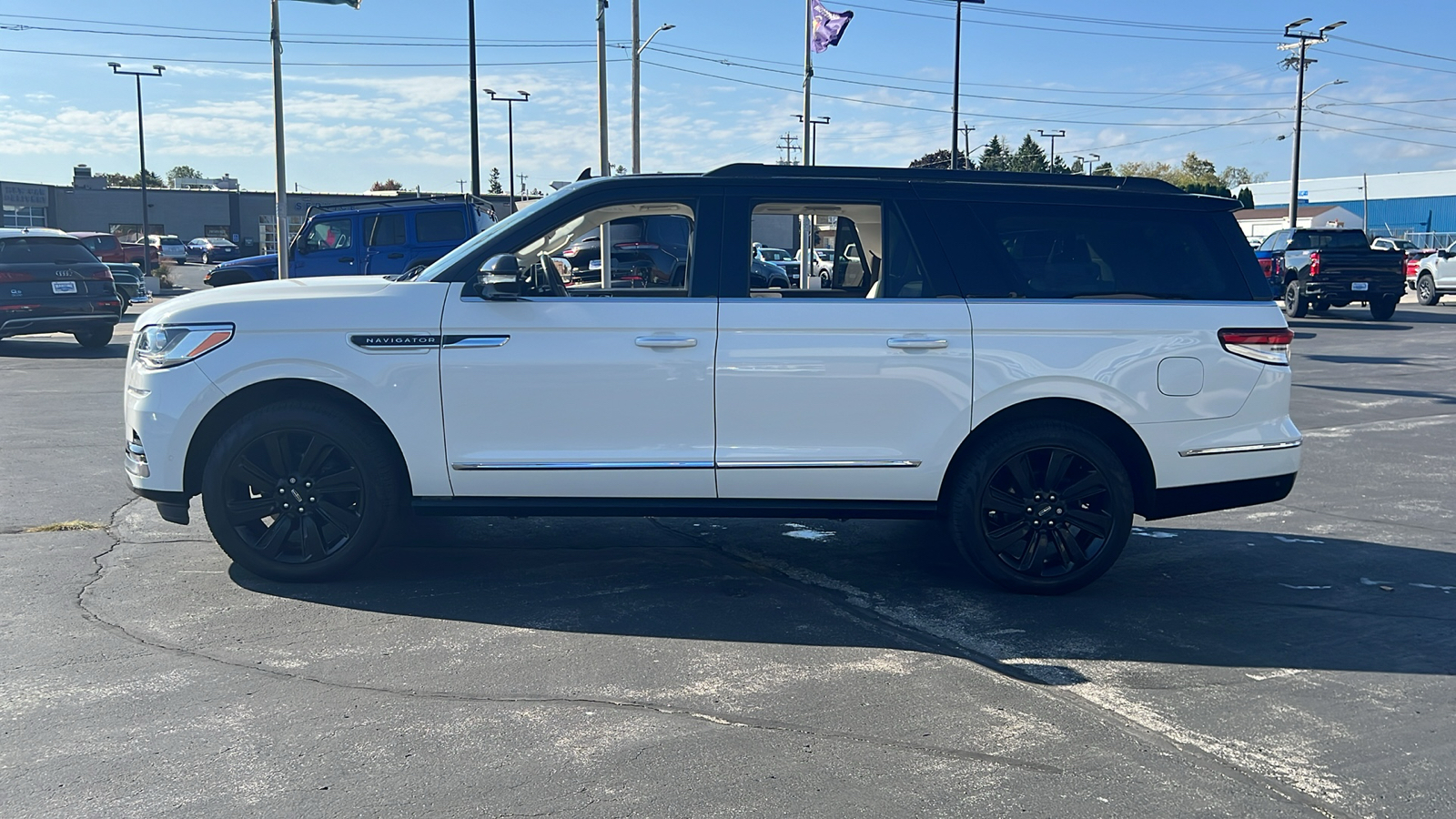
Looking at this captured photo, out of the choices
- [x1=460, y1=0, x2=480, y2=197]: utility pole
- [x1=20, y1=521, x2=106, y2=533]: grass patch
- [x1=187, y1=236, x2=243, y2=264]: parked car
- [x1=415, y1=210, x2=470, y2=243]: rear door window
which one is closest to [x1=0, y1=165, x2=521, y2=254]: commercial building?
[x1=187, y1=236, x2=243, y2=264]: parked car

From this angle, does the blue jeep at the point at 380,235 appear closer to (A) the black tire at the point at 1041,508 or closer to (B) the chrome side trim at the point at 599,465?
(B) the chrome side trim at the point at 599,465

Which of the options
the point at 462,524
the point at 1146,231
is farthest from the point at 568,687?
the point at 1146,231

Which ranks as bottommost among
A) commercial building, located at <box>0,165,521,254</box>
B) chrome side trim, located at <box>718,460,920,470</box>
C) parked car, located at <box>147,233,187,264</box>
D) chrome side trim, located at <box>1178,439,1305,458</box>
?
chrome side trim, located at <box>718,460,920,470</box>

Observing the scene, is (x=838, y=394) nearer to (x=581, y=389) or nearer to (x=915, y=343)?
(x=915, y=343)

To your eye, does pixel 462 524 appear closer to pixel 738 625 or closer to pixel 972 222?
pixel 738 625

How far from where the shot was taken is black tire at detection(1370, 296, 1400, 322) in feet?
84.7

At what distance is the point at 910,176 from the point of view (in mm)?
5613

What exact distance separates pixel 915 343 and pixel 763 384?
0.72 meters

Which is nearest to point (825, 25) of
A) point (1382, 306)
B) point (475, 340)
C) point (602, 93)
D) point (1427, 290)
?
point (602, 93)

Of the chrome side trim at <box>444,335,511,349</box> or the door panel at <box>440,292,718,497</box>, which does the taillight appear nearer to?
the door panel at <box>440,292,718,497</box>

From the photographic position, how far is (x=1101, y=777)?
3566 mm

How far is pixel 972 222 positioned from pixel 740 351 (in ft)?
4.27

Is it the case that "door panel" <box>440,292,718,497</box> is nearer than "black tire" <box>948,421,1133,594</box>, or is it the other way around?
"door panel" <box>440,292,718,497</box>

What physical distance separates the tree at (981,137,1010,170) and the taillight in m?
94.4
